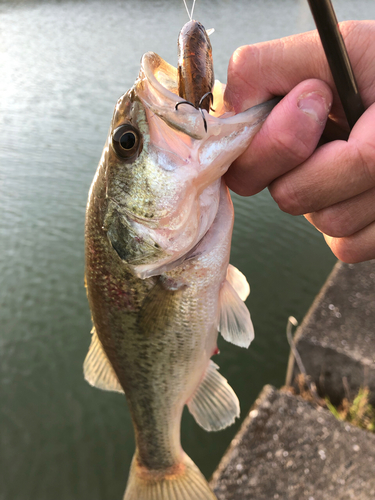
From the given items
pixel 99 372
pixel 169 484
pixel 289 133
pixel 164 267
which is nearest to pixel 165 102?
pixel 289 133

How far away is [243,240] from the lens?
24.8 ft

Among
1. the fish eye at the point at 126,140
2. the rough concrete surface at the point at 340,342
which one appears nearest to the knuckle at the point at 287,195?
the fish eye at the point at 126,140

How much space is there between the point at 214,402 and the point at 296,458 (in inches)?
45.5

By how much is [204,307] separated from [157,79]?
0.96m

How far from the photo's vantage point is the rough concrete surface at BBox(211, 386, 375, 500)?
8.56 feet

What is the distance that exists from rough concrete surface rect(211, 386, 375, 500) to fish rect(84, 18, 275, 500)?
0.65 meters

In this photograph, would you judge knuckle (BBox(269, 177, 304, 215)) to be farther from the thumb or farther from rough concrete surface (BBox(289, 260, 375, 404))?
rough concrete surface (BBox(289, 260, 375, 404))

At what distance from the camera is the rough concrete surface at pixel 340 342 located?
338 centimetres

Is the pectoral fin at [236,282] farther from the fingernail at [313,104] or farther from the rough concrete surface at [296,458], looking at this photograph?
the rough concrete surface at [296,458]

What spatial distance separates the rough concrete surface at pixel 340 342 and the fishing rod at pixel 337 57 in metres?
2.61

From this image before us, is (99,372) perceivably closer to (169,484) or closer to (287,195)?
(169,484)

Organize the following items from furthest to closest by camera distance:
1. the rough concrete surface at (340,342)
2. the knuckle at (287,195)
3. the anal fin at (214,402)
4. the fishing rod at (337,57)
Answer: the rough concrete surface at (340,342), the anal fin at (214,402), the knuckle at (287,195), the fishing rod at (337,57)

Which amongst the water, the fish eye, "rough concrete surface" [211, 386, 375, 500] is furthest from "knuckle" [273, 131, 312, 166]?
the water

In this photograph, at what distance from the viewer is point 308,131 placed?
52.0 inches
